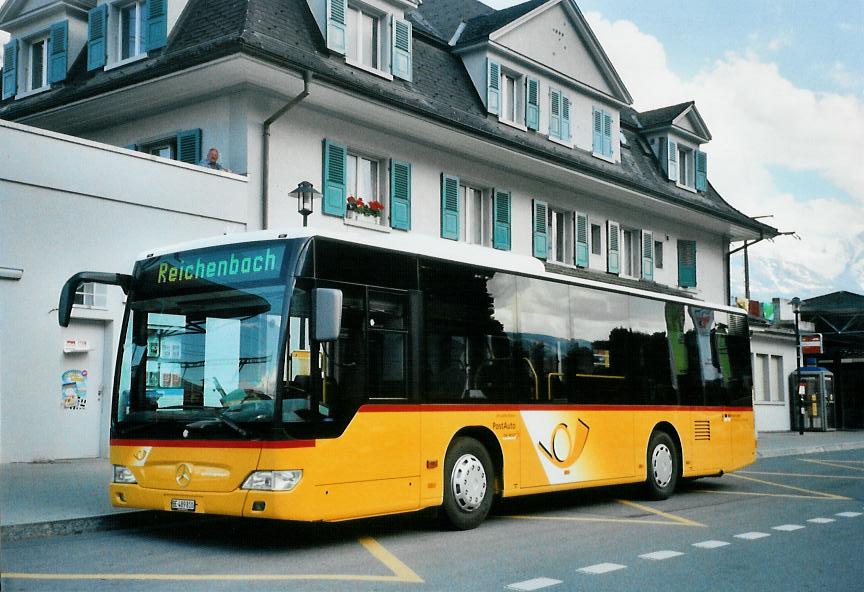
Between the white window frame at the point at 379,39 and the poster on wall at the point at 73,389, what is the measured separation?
26.5ft

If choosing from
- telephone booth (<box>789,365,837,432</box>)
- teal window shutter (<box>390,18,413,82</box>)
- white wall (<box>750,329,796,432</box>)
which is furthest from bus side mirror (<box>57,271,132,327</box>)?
telephone booth (<box>789,365,837,432</box>)

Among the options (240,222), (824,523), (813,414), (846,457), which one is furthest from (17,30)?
(813,414)

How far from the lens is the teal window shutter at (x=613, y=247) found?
97.1ft

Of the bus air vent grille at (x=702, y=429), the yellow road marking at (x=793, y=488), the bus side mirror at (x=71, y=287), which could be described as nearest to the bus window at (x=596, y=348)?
the bus air vent grille at (x=702, y=429)

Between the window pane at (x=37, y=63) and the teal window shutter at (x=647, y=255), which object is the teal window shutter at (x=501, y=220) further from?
the window pane at (x=37, y=63)

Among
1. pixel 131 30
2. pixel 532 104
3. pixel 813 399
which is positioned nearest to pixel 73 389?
pixel 131 30

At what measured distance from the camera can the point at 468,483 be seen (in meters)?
10.9

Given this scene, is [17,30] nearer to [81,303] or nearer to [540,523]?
[81,303]

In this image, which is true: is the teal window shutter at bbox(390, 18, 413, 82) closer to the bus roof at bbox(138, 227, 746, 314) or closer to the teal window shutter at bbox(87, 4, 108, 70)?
the teal window shutter at bbox(87, 4, 108, 70)

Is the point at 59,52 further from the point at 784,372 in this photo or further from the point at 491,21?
the point at 784,372

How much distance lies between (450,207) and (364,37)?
4.32 m

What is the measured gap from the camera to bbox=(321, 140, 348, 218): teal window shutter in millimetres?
20062

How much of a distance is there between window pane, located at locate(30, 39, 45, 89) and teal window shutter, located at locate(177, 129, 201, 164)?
207 inches

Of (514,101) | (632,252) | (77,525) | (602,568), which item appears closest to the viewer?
(602,568)
